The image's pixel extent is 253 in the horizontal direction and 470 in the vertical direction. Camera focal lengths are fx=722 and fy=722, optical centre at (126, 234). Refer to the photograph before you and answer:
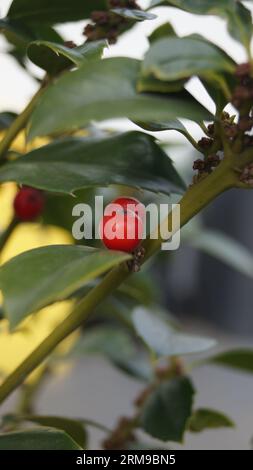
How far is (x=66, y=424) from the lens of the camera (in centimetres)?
58

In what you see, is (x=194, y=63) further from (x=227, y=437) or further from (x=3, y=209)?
(x=227, y=437)

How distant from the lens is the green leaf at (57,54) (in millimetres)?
373

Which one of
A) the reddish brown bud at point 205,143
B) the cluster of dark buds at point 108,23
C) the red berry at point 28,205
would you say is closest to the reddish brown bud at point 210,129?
the reddish brown bud at point 205,143

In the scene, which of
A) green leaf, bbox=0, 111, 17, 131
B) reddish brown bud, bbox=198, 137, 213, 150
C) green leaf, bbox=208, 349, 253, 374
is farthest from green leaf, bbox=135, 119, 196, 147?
green leaf, bbox=208, 349, 253, 374

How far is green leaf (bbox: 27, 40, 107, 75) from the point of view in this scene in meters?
0.37

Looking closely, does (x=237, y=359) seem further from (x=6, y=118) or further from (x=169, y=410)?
(x=6, y=118)

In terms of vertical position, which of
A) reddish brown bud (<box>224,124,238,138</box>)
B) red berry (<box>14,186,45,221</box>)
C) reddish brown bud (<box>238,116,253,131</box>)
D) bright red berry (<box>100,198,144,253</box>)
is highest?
red berry (<box>14,186,45,221</box>)

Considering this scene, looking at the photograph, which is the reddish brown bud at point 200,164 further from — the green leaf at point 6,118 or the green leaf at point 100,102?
the green leaf at point 6,118

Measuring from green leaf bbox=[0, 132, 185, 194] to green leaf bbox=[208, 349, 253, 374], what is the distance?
20cm

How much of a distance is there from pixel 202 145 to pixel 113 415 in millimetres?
1402

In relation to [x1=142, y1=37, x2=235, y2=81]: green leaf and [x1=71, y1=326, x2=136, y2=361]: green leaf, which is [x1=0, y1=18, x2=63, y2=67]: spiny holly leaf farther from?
[x1=71, y1=326, x2=136, y2=361]: green leaf

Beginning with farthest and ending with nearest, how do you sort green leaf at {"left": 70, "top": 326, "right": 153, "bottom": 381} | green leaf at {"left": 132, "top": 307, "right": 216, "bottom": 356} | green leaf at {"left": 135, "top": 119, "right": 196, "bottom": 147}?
green leaf at {"left": 70, "top": 326, "right": 153, "bottom": 381} < green leaf at {"left": 132, "top": 307, "right": 216, "bottom": 356} < green leaf at {"left": 135, "top": 119, "right": 196, "bottom": 147}

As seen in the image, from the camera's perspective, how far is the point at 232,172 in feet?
1.19
